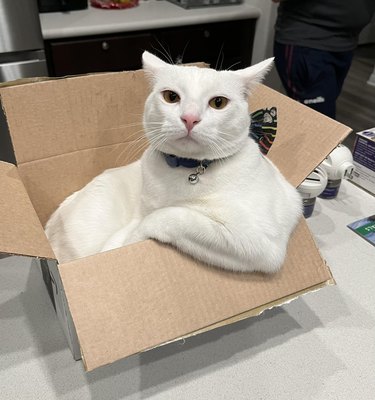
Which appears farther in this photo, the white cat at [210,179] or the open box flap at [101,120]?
the open box flap at [101,120]

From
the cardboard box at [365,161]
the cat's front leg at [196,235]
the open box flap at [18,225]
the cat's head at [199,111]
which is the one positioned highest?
the cat's head at [199,111]

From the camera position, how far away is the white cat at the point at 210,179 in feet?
2.20

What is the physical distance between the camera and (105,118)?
995 mm

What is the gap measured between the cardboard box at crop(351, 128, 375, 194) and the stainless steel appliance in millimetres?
1277

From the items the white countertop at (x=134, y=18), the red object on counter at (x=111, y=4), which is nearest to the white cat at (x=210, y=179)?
the white countertop at (x=134, y=18)

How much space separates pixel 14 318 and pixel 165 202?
0.37 m

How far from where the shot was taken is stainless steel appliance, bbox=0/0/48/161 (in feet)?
5.01

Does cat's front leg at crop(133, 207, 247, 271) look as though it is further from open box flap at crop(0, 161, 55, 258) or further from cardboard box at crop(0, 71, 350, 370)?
Result: open box flap at crop(0, 161, 55, 258)

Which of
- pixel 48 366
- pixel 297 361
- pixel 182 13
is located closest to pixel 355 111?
pixel 182 13

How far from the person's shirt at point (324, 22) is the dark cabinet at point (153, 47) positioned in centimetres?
32

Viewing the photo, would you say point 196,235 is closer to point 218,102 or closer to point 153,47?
point 218,102

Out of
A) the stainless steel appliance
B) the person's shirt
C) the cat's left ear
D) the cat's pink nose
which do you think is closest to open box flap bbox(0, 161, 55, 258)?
the cat's pink nose

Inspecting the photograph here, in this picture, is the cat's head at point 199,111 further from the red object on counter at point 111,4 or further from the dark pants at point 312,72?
the red object on counter at point 111,4

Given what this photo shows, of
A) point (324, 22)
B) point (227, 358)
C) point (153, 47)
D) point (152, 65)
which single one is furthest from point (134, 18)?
point (227, 358)
